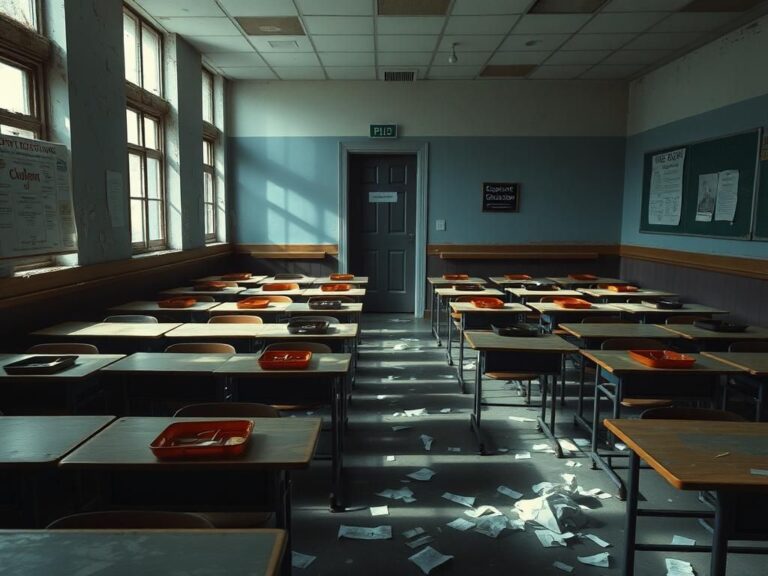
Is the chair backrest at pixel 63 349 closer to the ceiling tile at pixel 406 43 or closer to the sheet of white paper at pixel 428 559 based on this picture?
the sheet of white paper at pixel 428 559

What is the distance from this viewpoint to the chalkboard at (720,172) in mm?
5742

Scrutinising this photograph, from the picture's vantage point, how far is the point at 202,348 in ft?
11.7

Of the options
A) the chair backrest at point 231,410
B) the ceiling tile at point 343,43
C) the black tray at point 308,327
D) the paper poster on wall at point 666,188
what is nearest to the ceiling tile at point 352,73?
the ceiling tile at point 343,43

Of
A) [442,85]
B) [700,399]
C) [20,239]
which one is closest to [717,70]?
[442,85]

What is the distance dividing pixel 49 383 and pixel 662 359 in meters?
3.31

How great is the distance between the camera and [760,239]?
5570 mm

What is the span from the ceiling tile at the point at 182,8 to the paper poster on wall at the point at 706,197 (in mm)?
5570

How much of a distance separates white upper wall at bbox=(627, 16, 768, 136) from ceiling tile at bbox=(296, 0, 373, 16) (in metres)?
3.86

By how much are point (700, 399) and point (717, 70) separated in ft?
15.4

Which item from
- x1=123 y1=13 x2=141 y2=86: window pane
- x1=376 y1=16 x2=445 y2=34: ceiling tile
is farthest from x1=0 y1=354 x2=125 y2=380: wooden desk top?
x1=376 y1=16 x2=445 y2=34: ceiling tile

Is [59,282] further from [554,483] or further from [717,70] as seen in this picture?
[717,70]

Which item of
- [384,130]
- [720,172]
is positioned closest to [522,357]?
[720,172]

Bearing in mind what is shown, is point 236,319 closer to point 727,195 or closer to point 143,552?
point 143,552

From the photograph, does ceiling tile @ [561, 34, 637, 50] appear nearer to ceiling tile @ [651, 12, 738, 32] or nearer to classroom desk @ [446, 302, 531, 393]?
ceiling tile @ [651, 12, 738, 32]
